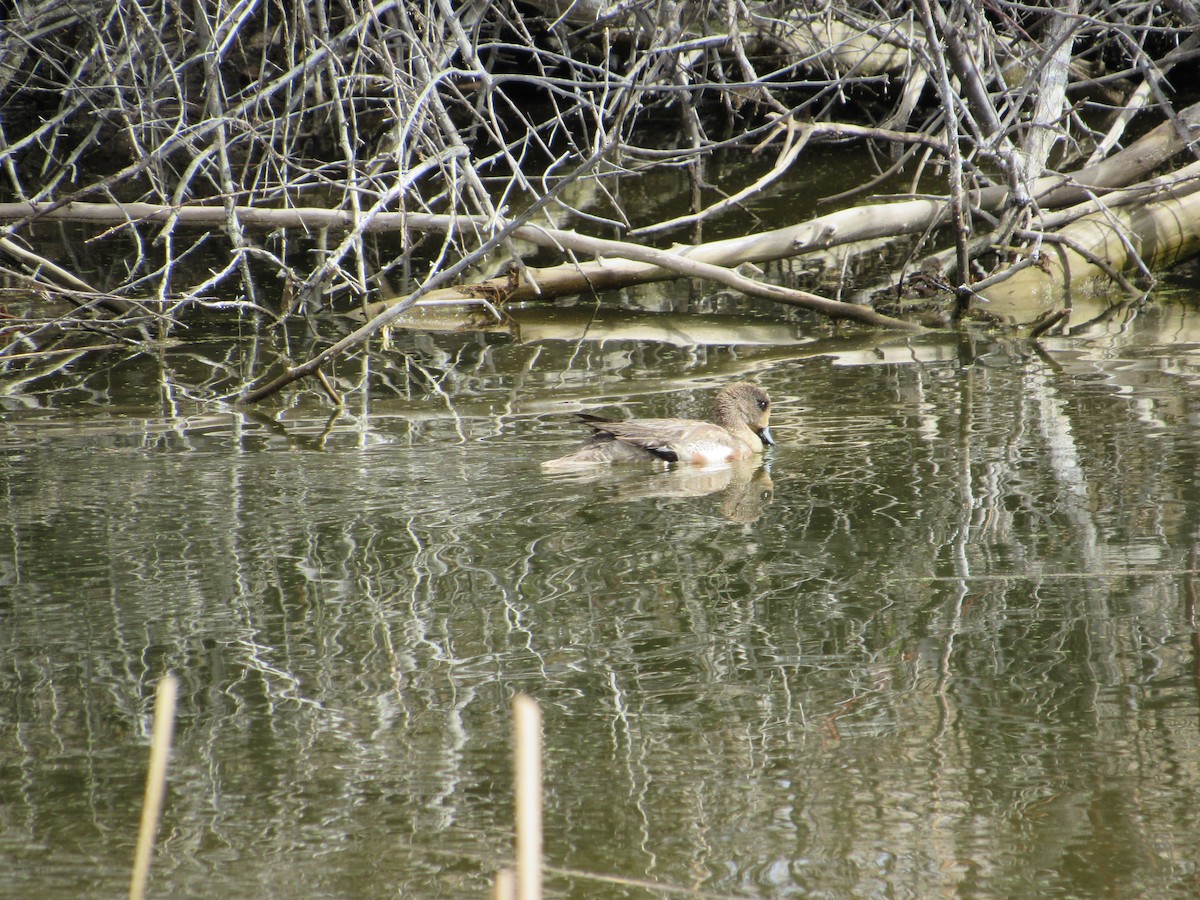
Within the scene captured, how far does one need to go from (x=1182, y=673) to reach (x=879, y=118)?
45.3ft

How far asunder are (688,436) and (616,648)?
2.67 metres

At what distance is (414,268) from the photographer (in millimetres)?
13016

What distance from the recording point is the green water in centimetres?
339

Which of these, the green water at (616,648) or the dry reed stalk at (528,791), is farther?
the green water at (616,648)

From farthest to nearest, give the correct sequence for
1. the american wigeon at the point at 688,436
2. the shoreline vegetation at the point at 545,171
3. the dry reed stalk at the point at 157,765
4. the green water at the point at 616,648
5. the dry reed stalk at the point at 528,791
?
the shoreline vegetation at the point at 545,171
the american wigeon at the point at 688,436
the green water at the point at 616,648
the dry reed stalk at the point at 157,765
the dry reed stalk at the point at 528,791

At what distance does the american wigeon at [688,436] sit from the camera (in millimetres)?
6848

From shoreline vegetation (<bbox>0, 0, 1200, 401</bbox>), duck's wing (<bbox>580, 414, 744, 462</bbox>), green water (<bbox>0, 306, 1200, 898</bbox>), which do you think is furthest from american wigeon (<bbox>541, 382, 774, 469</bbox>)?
shoreline vegetation (<bbox>0, 0, 1200, 401</bbox>)

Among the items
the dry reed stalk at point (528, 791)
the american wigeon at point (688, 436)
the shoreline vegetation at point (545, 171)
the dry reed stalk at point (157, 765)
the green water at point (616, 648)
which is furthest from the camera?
the shoreline vegetation at point (545, 171)

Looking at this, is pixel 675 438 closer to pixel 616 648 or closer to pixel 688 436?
pixel 688 436

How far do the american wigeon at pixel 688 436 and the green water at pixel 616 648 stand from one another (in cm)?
19

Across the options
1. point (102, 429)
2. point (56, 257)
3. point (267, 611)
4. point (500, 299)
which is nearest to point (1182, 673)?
point (267, 611)

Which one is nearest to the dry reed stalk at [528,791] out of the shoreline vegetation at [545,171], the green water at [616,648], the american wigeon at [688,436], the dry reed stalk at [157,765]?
the dry reed stalk at [157,765]

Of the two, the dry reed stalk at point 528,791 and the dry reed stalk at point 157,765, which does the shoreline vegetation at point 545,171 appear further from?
the dry reed stalk at point 528,791

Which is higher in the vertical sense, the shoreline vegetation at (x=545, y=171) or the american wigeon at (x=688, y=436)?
the shoreline vegetation at (x=545, y=171)
